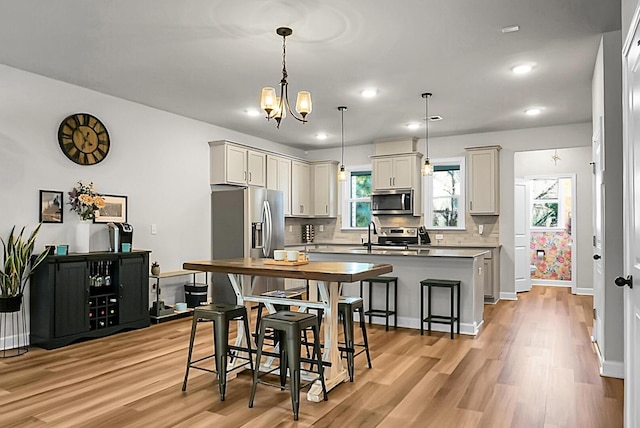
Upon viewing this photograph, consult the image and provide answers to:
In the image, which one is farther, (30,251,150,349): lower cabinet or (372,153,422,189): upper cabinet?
(372,153,422,189): upper cabinet

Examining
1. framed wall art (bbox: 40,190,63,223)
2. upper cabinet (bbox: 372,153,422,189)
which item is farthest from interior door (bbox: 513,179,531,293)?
framed wall art (bbox: 40,190,63,223)

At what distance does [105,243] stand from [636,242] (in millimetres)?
5024

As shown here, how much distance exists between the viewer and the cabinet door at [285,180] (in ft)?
25.6

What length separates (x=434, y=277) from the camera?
536 centimetres

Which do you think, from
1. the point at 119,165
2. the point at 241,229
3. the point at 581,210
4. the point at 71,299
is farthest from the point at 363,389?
the point at 581,210

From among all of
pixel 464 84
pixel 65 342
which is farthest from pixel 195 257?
pixel 464 84

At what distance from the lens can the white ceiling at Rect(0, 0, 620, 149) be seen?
130 inches

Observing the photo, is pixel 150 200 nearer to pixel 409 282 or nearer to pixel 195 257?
pixel 195 257

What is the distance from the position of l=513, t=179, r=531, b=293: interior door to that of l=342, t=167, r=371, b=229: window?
261 centimetres

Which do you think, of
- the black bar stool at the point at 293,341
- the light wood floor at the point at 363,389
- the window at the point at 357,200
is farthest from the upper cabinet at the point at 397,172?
the black bar stool at the point at 293,341

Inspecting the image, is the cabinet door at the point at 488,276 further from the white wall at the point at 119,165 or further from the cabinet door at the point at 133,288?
the cabinet door at the point at 133,288

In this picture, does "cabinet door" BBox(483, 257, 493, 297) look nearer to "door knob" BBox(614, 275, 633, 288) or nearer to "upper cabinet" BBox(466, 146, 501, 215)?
"upper cabinet" BBox(466, 146, 501, 215)

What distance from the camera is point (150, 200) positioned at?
5.87 meters

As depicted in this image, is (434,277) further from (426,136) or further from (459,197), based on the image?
(426,136)
